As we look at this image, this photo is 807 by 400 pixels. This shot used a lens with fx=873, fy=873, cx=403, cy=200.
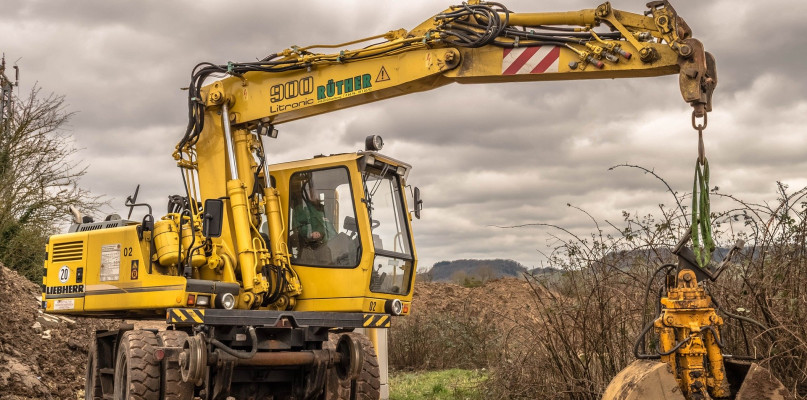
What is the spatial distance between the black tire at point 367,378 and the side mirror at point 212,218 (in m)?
1.89

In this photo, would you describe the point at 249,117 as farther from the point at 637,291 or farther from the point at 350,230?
the point at 637,291

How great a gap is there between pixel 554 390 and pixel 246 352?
312cm

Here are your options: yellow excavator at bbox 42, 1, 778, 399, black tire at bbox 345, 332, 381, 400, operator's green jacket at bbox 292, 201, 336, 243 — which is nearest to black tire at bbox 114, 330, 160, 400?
yellow excavator at bbox 42, 1, 778, 399

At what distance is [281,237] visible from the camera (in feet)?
31.0

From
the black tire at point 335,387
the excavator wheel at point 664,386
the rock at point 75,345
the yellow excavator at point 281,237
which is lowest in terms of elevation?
the black tire at point 335,387

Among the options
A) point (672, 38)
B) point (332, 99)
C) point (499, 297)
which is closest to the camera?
point (672, 38)

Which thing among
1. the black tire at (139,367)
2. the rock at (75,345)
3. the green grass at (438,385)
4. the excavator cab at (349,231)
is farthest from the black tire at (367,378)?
the rock at (75,345)

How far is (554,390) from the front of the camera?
887 cm

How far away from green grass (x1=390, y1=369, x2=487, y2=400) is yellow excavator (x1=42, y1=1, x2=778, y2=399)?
2.18 metres

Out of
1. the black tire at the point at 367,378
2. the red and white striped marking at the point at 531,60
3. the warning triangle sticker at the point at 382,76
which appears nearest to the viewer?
the red and white striped marking at the point at 531,60

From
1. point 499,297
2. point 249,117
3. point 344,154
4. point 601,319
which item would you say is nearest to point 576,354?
point 601,319

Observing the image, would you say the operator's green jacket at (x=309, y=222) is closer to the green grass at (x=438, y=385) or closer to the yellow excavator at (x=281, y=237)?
the yellow excavator at (x=281, y=237)

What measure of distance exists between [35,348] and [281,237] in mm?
6378

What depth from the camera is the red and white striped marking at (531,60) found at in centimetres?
791
